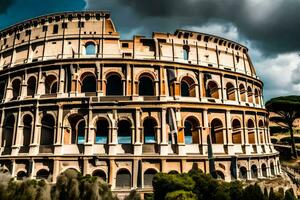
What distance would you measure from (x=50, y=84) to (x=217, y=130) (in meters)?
15.2

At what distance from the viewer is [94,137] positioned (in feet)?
59.4

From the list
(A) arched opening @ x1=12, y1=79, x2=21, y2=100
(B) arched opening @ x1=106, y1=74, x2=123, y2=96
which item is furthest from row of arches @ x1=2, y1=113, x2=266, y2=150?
(B) arched opening @ x1=106, y1=74, x2=123, y2=96

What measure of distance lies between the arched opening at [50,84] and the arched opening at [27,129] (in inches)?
105

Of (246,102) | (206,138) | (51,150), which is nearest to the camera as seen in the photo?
(51,150)

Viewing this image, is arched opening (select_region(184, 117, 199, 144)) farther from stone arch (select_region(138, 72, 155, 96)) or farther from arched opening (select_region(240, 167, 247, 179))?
arched opening (select_region(240, 167, 247, 179))

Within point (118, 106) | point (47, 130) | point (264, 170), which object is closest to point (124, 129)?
point (118, 106)

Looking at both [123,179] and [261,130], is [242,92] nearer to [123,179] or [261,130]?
[261,130]

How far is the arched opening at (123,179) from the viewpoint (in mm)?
17203

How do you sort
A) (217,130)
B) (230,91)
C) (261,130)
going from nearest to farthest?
(217,130), (230,91), (261,130)

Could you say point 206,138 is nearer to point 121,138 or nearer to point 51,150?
point 121,138

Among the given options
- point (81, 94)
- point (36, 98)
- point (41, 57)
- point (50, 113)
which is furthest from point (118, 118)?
point (41, 57)

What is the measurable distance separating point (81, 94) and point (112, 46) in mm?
4880

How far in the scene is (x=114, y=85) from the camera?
2058 centimetres

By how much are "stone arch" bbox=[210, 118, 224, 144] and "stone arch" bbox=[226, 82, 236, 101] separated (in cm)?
325
